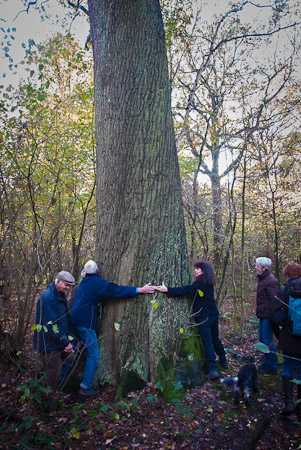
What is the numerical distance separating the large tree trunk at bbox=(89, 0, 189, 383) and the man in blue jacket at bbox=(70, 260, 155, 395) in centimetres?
13

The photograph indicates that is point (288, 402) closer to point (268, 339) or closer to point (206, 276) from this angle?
point (268, 339)

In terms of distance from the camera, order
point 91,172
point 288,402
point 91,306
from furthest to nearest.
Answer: point 91,172, point 91,306, point 288,402

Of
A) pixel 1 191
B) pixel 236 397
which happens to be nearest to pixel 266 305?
pixel 236 397

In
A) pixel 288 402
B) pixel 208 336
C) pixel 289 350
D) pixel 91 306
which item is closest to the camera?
pixel 288 402

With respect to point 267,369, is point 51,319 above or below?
above

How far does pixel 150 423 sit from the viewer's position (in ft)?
9.73

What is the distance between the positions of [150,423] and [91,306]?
1475mm

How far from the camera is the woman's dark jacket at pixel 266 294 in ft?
14.6

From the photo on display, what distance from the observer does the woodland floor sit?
8.87 feet

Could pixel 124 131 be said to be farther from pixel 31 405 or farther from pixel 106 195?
pixel 31 405

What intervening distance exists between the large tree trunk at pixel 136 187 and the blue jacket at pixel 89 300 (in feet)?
0.50

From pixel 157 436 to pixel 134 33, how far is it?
4.93 meters

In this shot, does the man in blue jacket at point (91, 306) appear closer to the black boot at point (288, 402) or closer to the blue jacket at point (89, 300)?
the blue jacket at point (89, 300)

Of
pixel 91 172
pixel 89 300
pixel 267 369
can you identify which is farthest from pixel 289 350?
pixel 91 172
